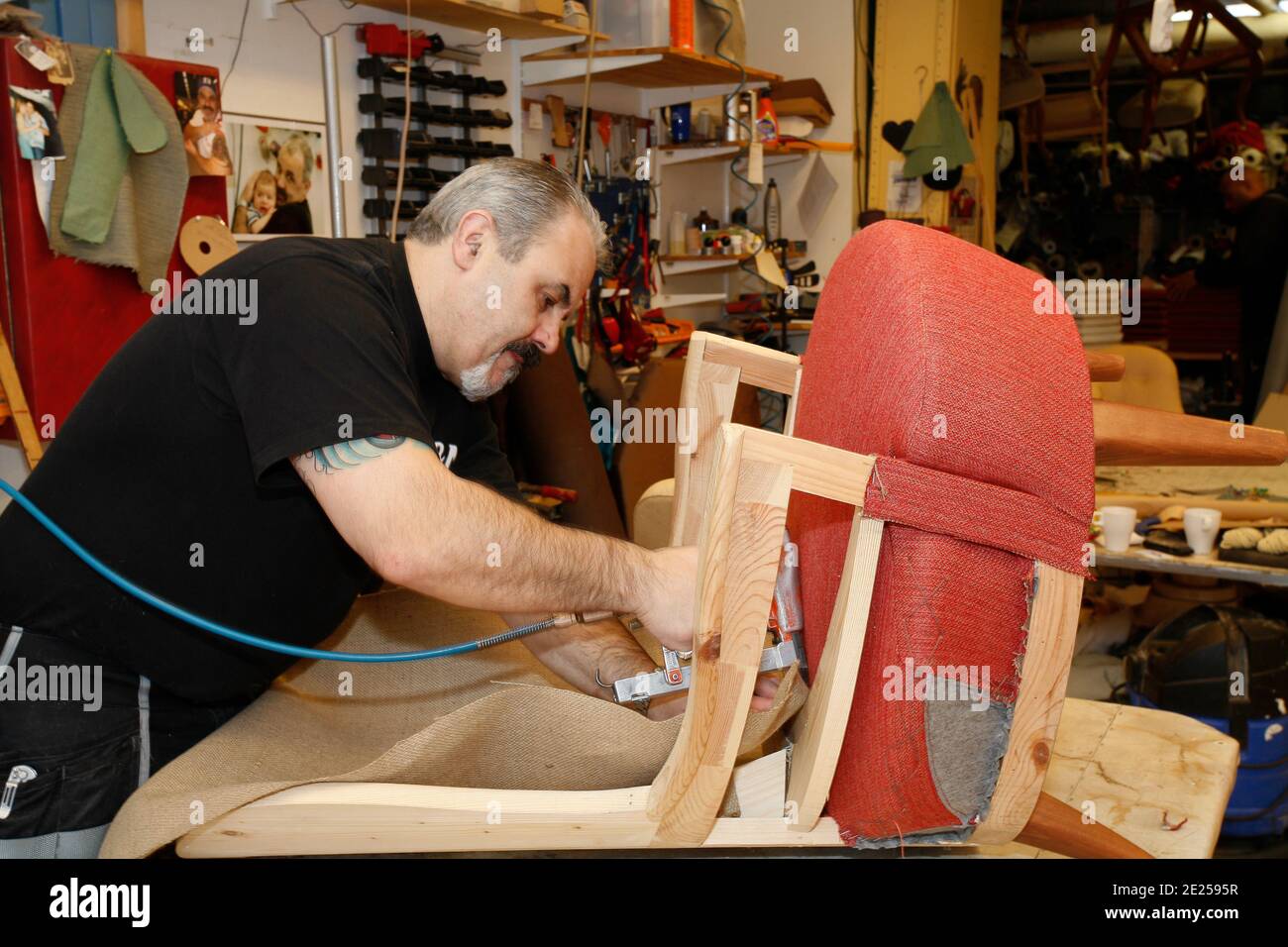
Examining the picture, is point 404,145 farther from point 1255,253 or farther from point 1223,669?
point 1255,253

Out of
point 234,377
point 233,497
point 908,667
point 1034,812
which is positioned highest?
point 234,377

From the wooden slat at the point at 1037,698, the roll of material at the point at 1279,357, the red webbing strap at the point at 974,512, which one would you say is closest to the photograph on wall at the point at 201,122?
the red webbing strap at the point at 974,512

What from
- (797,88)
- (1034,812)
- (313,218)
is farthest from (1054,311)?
(797,88)

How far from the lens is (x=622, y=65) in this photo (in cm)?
393

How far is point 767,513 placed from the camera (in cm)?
114

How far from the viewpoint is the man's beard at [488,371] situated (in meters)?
1.63

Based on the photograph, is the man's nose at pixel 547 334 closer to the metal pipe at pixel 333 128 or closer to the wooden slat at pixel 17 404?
the wooden slat at pixel 17 404

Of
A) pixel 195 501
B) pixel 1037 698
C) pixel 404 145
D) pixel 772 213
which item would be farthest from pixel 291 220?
pixel 772 213

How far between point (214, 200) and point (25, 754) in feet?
5.10

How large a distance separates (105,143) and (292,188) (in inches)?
28.6

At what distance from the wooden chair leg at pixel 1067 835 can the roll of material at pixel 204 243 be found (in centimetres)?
207

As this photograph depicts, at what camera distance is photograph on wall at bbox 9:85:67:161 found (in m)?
2.19

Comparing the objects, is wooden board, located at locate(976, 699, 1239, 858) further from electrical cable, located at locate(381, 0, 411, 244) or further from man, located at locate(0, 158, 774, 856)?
electrical cable, located at locate(381, 0, 411, 244)

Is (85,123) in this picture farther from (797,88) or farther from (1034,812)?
(797,88)
